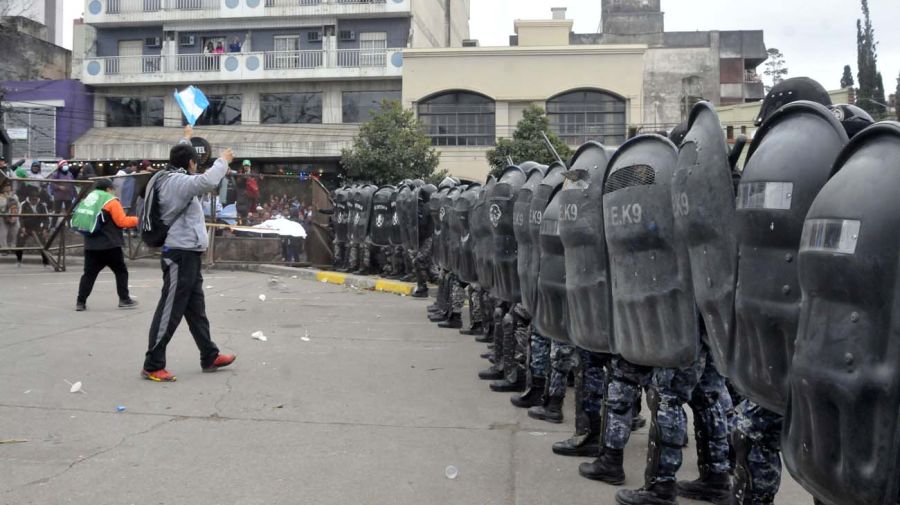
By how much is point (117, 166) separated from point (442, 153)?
1456 cm

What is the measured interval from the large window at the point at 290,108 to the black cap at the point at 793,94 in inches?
1401

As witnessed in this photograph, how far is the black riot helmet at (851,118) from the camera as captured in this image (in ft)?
9.04

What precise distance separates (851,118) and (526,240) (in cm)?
283

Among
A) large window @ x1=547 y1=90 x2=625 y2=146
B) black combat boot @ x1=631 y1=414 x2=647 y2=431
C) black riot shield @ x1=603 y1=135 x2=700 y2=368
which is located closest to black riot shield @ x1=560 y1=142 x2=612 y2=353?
black riot shield @ x1=603 y1=135 x2=700 y2=368

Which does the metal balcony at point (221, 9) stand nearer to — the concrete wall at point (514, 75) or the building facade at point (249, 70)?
the building facade at point (249, 70)

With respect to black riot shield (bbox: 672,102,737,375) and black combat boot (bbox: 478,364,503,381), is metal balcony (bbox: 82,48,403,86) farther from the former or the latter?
black riot shield (bbox: 672,102,737,375)

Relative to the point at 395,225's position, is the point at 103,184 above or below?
above

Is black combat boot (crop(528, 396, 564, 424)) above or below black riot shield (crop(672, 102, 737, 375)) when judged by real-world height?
below

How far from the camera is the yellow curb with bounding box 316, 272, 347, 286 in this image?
51.2 feet

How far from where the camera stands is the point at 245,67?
3750cm

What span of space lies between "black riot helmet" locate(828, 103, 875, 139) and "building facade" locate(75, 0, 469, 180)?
33382 millimetres

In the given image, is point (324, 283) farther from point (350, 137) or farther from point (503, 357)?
point (350, 137)

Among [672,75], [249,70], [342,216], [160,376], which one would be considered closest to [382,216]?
[342,216]

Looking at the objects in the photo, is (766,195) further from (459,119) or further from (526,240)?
(459,119)
